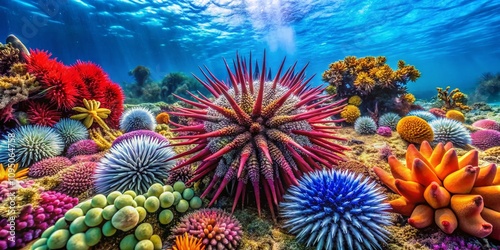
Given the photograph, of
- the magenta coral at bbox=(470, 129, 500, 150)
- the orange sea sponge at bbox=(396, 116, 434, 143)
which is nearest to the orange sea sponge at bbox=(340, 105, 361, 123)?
the orange sea sponge at bbox=(396, 116, 434, 143)

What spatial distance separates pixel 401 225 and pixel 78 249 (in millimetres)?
3144

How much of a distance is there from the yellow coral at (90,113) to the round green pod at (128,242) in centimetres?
449

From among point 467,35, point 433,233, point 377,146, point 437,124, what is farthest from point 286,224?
point 467,35

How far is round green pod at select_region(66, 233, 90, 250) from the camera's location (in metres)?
1.74

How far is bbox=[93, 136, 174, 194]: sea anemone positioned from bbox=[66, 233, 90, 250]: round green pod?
2.77ft

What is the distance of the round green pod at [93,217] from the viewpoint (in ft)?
6.08

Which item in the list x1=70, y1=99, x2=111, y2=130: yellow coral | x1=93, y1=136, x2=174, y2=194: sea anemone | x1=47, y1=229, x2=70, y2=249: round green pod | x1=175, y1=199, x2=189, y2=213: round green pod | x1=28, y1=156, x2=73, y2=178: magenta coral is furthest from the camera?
x1=70, y1=99, x2=111, y2=130: yellow coral

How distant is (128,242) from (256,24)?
1459 inches

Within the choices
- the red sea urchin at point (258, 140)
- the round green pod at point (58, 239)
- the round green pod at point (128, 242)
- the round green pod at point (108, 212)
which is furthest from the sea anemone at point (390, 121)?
the round green pod at point (58, 239)

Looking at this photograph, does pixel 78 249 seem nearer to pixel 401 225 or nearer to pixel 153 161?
pixel 153 161

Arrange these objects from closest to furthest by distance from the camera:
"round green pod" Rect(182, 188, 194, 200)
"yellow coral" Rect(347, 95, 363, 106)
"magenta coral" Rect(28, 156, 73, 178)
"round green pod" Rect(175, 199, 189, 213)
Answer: "round green pod" Rect(175, 199, 189, 213) < "round green pod" Rect(182, 188, 194, 200) < "magenta coral" Rect(28, 156, 73, 178) < "yellow coral" Rect(347, 95, 363, 106)

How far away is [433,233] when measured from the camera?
214 cm

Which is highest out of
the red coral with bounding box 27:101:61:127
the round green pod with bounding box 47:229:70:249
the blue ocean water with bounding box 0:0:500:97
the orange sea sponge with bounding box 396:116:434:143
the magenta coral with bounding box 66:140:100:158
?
the blue ocean water with bounding box 0:0:500:97

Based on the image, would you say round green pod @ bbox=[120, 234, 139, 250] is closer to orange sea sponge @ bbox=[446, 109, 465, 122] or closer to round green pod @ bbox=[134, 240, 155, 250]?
round green pod @ bbox=[134, 240, 155, 250]
